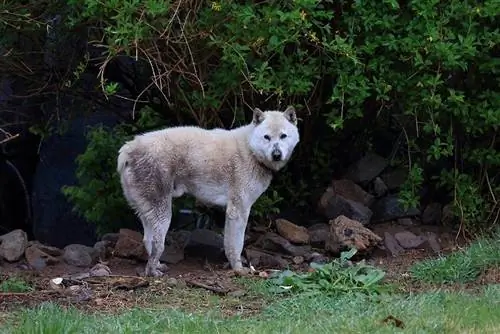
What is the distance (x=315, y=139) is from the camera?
12.0m

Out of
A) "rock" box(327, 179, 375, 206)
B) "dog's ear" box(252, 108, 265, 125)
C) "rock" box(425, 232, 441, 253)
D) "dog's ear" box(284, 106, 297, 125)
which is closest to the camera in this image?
"dog's ear" box(252, 108, 265, 125)

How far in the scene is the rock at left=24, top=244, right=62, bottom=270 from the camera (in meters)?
10.4

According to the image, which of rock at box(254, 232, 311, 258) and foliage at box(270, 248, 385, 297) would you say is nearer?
foliage at box(270, 248, 385, 297)

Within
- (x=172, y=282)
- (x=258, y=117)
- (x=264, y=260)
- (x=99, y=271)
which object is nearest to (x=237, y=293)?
(x=172, y=282)

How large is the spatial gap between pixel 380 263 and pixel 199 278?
2064 mm

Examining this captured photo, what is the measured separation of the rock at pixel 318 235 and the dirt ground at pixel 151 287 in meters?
0.78

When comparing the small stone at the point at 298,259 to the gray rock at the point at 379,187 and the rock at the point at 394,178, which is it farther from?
the rock at the point at 394,178

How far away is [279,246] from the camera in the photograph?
35.7ft

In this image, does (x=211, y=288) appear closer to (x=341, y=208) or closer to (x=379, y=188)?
(x=341, y=208)

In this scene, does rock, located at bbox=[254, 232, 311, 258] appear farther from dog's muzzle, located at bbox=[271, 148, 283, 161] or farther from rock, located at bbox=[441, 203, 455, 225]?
rock, located at bbox=[441, 203, 455, 225]

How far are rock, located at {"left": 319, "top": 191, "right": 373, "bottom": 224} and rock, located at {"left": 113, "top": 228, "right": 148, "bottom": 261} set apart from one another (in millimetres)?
2385

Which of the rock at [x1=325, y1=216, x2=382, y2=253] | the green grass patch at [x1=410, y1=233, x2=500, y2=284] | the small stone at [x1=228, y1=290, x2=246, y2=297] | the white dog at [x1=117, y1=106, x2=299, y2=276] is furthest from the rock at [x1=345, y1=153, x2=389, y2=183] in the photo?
the small stone at [x1=228, y1=290, x2=246, y2=297]

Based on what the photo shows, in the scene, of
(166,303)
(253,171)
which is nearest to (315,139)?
(253,171)

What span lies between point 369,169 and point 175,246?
2.72 meters
